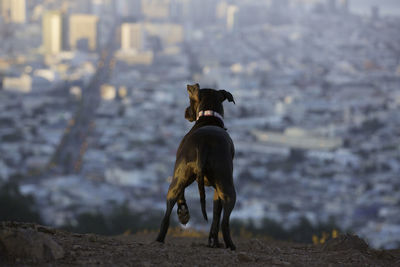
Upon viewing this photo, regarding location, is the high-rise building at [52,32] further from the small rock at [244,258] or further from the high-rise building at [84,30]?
the small rock at [244,258]

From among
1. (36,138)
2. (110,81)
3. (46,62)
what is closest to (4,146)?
(36,138)

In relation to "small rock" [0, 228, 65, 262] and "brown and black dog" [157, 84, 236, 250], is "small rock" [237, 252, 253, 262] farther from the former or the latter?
"small rock" [0, 228, 65, 262]

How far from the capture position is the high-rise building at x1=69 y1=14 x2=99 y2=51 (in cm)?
7031

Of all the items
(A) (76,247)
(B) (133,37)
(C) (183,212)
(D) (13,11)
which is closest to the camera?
(A) (76,247)

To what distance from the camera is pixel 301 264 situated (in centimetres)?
321

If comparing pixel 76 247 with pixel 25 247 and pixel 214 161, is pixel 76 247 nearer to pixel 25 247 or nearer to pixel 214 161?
pixel 25 247

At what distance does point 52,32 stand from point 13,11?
3436mm

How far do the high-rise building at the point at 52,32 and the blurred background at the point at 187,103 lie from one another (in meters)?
0.10

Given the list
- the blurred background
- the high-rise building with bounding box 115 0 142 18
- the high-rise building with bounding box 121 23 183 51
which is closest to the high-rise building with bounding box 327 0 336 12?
the blurred background

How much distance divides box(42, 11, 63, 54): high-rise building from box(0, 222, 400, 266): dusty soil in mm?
66412

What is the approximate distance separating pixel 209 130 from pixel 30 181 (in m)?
22.8

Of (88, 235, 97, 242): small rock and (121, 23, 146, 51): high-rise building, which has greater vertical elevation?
(121, 23, 146, 51): high-rise building

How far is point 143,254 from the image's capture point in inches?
124

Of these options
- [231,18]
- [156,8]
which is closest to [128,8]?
[156,8]
